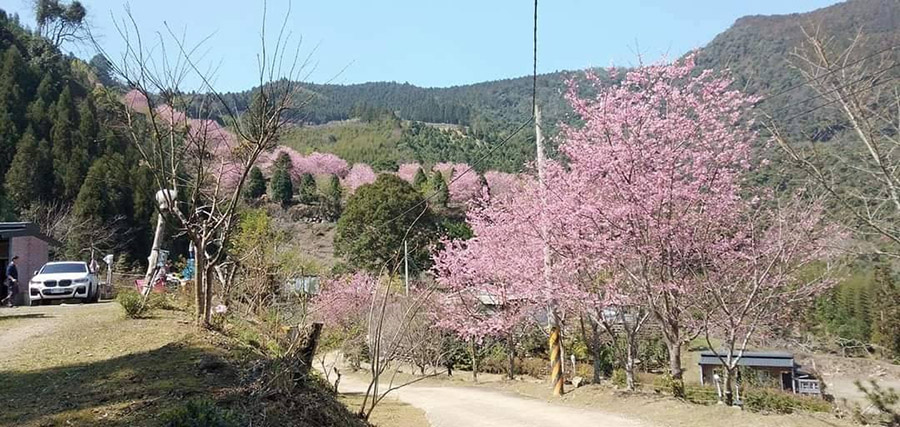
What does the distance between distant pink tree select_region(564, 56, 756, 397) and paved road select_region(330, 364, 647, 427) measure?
6.68 ft

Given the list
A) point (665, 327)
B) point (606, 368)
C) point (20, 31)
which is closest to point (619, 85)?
point (665, 327)

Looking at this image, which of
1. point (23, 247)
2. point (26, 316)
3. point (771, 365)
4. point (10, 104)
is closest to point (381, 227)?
point (23, 247)

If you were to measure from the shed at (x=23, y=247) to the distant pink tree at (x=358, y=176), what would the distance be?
39.4 metres

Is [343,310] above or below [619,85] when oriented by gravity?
below

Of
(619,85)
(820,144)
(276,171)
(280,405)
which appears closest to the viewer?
(280,405)

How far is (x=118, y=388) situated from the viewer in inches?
278

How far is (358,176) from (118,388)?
62415 mm

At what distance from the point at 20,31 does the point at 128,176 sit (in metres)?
29.4

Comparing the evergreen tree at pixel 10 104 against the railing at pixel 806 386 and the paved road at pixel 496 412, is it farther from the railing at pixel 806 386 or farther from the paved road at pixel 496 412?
the railing at pixel 806 386

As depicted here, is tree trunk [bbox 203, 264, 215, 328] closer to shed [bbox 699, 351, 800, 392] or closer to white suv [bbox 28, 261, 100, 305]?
white suv [bbox 28, 261, 100, 305]

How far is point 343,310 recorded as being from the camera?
30.6 meters

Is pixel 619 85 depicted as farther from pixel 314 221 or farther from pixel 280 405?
pixel 314 221

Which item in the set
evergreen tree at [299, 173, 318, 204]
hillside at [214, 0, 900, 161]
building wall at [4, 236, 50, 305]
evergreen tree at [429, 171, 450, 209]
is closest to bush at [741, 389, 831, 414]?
hillside at [214, 0, 900, 161]

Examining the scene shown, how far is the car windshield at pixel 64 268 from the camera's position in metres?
21.0
